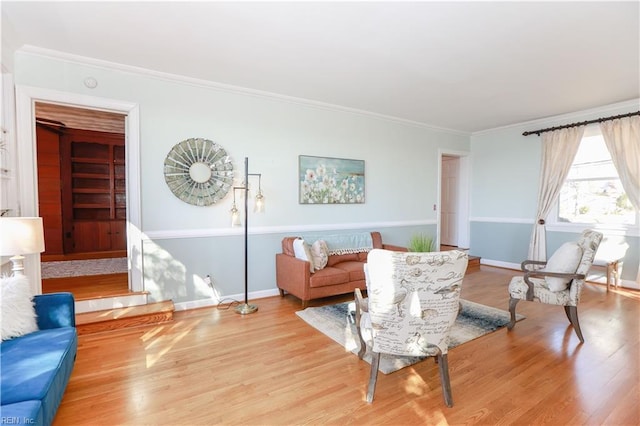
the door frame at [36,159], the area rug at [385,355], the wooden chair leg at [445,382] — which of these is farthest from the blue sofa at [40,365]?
the wooden chair leg at [445,382]

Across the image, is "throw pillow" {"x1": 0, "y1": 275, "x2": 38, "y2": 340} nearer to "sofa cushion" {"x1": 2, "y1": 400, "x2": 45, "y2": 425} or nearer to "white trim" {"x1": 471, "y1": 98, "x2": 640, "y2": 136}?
"sofa cushion" {"x1": 2, "y1": 400, "x2": 45, "y2": 425}

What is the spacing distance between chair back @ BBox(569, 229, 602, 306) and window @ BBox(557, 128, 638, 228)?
8.16ft

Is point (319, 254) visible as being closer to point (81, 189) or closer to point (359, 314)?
point (359, 314)

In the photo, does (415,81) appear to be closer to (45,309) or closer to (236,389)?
(236,389)

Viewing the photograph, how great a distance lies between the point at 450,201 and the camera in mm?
7102

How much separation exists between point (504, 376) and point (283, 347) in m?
1.74

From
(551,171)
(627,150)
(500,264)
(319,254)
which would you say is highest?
(627,150)

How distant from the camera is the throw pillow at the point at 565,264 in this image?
2.91 m

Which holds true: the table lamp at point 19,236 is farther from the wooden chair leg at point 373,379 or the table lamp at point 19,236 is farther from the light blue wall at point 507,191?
the light blue wall at point 507,191

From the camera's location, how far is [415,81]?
373 centimetres

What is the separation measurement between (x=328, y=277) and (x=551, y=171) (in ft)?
13.9

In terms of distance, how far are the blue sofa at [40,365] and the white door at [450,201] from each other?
668cm

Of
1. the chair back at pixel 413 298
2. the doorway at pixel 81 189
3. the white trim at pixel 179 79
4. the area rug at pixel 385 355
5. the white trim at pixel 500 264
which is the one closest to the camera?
the chair back at pixel 413 298

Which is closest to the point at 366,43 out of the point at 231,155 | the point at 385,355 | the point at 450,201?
the point at 231,155
